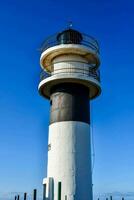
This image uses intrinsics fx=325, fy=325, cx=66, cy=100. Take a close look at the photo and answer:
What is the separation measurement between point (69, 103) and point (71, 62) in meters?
2.75

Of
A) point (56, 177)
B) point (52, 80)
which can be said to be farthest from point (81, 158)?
point (52, 80)

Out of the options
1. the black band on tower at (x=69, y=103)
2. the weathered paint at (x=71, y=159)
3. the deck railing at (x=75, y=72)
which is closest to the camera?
the weathered paint at (x=71, y=159)

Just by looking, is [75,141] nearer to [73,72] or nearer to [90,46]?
[73,72]

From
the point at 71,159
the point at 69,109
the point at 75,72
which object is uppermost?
the point at 75,72

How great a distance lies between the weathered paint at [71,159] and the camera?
1884cm

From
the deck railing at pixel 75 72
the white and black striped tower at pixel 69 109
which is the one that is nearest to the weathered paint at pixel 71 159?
the white and black striped tower at pixel 69 109

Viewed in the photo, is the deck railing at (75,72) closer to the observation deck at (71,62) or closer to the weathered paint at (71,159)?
Result: the observation deck at (71,62)

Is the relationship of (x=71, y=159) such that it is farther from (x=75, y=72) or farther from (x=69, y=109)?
(x=75, y=72)

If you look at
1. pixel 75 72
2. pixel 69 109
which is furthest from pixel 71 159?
pixel 75 72

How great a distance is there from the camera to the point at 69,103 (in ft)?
66.7

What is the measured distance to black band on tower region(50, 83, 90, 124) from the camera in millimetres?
20141

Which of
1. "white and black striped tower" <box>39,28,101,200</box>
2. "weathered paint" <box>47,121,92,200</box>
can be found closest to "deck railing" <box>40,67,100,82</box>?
Result: "white and black striped tower" <box>39,28,101,200</box>

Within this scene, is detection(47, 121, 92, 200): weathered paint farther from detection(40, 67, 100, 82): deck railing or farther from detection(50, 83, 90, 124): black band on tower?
detection(40, 67, 100, 82): deck railing

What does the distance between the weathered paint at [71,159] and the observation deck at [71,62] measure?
2745 mm
